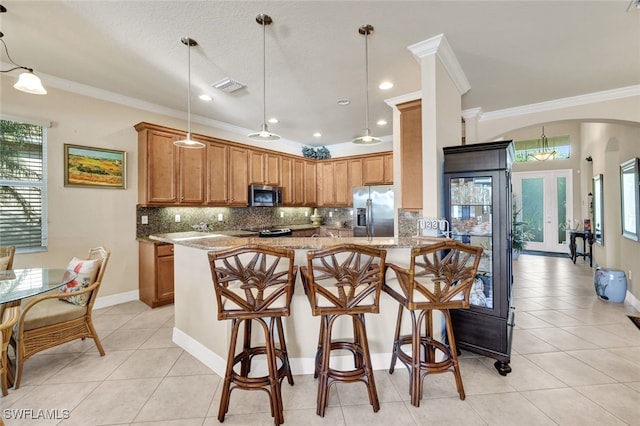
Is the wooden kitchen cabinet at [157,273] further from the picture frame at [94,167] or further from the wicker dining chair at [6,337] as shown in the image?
the wicker dining chair at [6,337]

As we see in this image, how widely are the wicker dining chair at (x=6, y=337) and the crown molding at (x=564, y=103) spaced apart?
5.68 meters

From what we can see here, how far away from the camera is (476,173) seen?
245 centimetres

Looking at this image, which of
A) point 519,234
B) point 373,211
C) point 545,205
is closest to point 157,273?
point 373,211

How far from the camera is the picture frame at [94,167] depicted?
3.45 metres

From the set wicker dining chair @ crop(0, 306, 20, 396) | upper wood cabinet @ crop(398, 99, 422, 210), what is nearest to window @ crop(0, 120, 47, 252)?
wicker dining chair @ crop(0, 306, 20, 396)

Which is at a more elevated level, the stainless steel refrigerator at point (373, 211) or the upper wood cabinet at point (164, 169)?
the upper wood cabinet at point (164, 169)

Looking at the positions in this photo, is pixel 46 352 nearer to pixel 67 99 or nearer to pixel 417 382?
pixel 67 99

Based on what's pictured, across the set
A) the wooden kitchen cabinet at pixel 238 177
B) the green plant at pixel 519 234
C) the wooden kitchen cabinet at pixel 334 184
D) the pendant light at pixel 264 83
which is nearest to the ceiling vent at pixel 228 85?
the pendant light at pixel 264 83

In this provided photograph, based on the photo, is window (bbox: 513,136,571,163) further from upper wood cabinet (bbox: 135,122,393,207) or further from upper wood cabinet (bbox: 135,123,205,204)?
upper wood cabinet (bbox: 135,123,205,204)

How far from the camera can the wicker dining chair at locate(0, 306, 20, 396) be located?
5.92 feet

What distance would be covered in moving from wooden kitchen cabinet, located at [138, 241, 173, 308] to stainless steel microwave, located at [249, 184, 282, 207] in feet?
5.51

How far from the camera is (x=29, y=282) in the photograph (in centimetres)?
218

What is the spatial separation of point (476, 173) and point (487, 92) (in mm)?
1933

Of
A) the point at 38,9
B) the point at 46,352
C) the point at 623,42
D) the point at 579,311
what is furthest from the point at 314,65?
the point at 579,311
